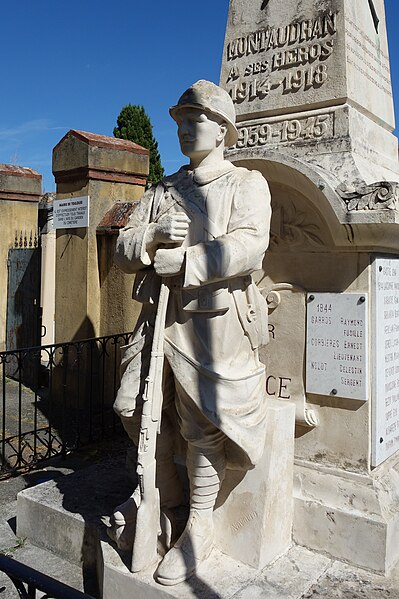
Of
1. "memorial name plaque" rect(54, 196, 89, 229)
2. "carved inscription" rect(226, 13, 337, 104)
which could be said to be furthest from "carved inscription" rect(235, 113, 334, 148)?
"memorial name plaque" rect(54, 196, 89, 229)

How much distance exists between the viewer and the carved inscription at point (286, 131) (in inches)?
129

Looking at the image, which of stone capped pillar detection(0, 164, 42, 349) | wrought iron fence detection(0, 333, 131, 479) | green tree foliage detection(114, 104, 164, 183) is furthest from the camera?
green tree foliage detection(114, 104, 164, 183)

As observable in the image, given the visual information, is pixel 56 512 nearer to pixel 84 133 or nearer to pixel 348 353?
pixel 348 353

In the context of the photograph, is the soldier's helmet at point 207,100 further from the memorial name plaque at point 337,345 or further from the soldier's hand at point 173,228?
the memorial name plaque at point 337,345

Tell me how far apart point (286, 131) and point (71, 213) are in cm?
414

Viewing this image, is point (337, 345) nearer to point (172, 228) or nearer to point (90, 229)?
point (172, 228)

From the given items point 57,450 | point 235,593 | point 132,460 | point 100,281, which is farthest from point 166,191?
point 100,281

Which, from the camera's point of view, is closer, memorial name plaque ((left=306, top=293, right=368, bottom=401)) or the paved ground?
the paved ground

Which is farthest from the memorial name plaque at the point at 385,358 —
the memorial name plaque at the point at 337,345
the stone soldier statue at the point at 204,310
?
the stone soldier statue at the point at 204,310

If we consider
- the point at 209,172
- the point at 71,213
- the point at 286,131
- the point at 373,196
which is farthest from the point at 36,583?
the point at 71,213

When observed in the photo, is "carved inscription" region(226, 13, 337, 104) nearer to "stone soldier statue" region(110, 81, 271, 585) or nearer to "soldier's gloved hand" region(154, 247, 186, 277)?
"stone soldier statue" region(110, 81, 271, 585)

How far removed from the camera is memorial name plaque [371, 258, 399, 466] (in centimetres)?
316

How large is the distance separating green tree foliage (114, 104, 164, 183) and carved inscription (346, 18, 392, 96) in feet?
64.9

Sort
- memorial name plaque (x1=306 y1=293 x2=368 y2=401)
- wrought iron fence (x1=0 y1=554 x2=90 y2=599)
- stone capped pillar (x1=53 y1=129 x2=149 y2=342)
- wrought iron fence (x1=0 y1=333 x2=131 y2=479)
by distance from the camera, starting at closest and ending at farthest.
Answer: wrought iron fence (x1=0 y1=554 x2=90 y2=599) → memorial name plaque (x1=306 y1=293 x2=368 y2=401) → wrought iron fence (x1=0 y1=333 x2=131 y2=479) → stone capped pillar (x1=53 y1=129 x2=149 y2=342)
